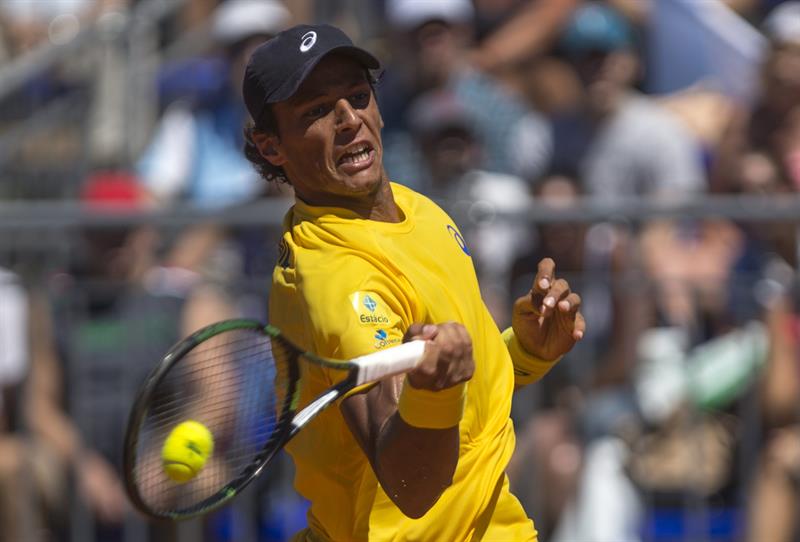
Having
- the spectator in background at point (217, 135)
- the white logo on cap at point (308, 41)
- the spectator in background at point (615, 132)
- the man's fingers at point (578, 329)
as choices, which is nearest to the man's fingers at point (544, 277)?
the man's fingers at point (578, 329)

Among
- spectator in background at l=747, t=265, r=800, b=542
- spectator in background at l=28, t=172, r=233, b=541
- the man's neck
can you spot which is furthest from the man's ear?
spectator in background at l=747, t=265, r=800, b=542

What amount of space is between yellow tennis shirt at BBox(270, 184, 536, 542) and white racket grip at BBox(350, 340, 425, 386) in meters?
0.18

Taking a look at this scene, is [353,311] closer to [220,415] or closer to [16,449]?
[220,415]

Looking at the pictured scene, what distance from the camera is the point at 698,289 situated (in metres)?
6.62

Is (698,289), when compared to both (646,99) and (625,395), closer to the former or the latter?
(625,395)

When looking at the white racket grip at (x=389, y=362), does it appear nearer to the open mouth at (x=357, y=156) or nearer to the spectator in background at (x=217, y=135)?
the open mouth at (x=357, y=156)

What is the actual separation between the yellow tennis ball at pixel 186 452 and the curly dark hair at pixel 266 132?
2.76 feet

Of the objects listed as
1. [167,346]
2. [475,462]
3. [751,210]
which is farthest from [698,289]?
[475,462]

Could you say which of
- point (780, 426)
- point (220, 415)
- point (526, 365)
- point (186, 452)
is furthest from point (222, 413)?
point (780, 426)

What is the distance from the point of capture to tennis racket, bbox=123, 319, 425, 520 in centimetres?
331

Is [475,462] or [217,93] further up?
[475,462]

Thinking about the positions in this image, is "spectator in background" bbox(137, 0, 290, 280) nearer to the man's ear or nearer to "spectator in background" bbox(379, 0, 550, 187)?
"spectator in background" bbox(379, 0, 550, 187)

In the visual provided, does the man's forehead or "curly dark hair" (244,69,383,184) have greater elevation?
the man's forehead

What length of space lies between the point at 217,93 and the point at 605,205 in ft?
9.34
